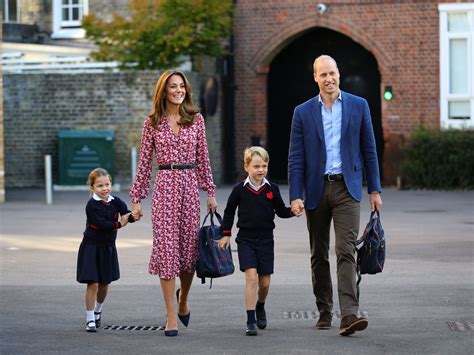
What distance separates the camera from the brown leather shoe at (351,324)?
914cm

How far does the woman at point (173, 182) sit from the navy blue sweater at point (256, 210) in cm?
18

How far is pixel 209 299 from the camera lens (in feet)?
38.5

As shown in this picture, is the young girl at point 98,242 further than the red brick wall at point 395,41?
No

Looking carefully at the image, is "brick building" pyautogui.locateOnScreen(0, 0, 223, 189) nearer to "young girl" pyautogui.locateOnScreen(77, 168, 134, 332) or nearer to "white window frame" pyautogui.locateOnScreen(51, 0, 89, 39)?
"white window frame" pyautogui.locateOnScreen(51, 0, 89, 39)

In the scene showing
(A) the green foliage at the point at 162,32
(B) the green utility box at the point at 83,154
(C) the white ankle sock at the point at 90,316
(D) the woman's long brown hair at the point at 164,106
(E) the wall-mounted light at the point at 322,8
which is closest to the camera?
(D) the woman's long brown hair at the point at 164,106

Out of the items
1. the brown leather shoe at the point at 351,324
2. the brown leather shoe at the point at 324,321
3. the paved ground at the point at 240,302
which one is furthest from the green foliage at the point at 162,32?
the brown leather shoe at the point at 351,324

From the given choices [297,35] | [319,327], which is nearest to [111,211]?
[319,327]

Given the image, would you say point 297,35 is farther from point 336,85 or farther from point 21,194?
point 336,85

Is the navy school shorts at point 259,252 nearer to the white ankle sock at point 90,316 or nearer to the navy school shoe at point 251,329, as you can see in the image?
the navy school shoe at point 251,329

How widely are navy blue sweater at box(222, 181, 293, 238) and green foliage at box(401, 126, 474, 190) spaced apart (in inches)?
698

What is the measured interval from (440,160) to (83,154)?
25.3ft

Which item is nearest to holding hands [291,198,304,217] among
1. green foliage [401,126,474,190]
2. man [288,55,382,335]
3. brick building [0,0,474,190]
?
man [288,55,382,335]

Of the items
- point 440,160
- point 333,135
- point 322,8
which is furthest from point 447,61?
point 333,135

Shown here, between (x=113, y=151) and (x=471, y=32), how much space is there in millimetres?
8210
